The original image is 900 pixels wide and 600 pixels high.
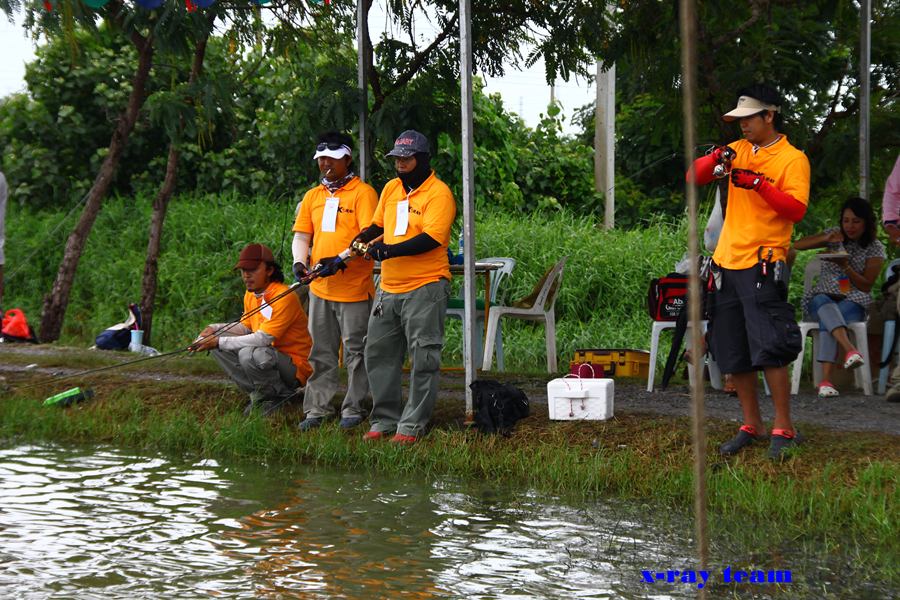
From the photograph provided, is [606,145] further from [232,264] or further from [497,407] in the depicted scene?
[497,407]

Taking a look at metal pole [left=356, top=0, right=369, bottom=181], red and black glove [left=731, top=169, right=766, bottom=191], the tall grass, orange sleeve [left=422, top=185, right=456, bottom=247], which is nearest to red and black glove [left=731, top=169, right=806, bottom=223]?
red and black glove [left=731, top=169, right=766, bottom=191]

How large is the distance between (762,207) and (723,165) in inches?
13.2

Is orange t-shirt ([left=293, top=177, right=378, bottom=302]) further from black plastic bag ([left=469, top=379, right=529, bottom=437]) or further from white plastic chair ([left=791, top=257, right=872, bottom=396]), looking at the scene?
white plastic chair ([left=791, top=257, right=872, bottom=396])

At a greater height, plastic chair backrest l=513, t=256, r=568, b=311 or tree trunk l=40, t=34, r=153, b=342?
tree trunk l=40, t=34, r=153, b=342

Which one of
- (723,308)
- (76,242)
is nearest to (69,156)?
(76,242)

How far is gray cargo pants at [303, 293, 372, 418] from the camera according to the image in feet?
26.9

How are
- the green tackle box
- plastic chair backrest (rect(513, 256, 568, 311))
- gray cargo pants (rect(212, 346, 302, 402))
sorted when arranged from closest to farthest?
gray cargo pants (rect(212, 346, 302, 402)) < the green tackle box < plastic chair backrest (rect(513, 256, 568, 311))

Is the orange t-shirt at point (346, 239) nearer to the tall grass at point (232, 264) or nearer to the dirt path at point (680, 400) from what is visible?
the dirt path at point (680, 400)

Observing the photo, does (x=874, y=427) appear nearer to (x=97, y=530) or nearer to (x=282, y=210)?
(x=97, y=530)

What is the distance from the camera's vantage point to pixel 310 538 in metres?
5.80

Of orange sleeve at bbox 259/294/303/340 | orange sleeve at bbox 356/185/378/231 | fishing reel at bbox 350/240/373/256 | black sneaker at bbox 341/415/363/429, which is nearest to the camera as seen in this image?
fishing reel at bbox 350/240/373/256

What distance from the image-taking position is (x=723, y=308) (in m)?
6.91

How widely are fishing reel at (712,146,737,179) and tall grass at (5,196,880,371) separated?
21.1 ft

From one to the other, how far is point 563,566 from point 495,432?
2.45 meters
